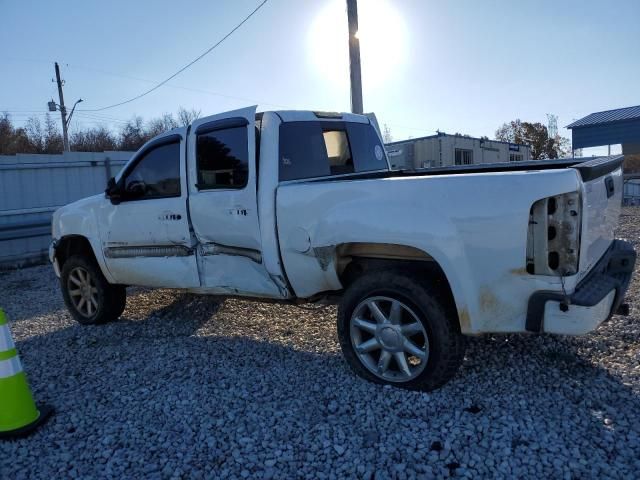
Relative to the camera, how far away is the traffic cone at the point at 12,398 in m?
3.26

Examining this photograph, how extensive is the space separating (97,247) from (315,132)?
2.70 m

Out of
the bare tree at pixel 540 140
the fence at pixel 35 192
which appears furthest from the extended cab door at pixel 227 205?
the bare tree at pixel 540 140

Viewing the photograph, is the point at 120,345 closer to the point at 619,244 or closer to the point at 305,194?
the point at 305,194

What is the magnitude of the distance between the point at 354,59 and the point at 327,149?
272 inches

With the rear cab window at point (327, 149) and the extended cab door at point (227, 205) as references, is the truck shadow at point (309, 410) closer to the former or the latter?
the extended cab door at point (227, 205)

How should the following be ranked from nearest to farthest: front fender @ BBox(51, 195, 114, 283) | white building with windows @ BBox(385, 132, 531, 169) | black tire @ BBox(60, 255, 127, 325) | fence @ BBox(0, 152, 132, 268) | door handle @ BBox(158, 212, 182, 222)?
door handle @ BBox(158, 212, 182, 222)
front fender @ BBox(51, 195, 114, 283)
black tire @ BBox(60, 255, 127, 325)
fence @ BBox(0, 152, 132, 268)
white building with windows @ BBox(385, 132, 531, 169)

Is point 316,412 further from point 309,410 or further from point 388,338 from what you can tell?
point 388,338

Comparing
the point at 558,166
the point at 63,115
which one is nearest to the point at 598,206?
the point at 558,166

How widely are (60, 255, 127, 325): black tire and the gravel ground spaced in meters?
0.68

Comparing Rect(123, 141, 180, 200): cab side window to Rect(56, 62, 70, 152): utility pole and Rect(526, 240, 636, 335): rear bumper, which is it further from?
Rect(56, 62, 70, 152): utility pole

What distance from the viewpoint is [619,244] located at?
393 centimetres

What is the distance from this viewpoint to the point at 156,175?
5.00 metres

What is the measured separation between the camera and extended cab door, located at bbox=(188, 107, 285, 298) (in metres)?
4.21

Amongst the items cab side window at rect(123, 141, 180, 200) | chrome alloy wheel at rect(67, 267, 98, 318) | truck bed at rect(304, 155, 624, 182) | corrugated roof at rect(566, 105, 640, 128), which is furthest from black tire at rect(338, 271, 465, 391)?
corrugated roof at rect(566, 105, 640, 128)
